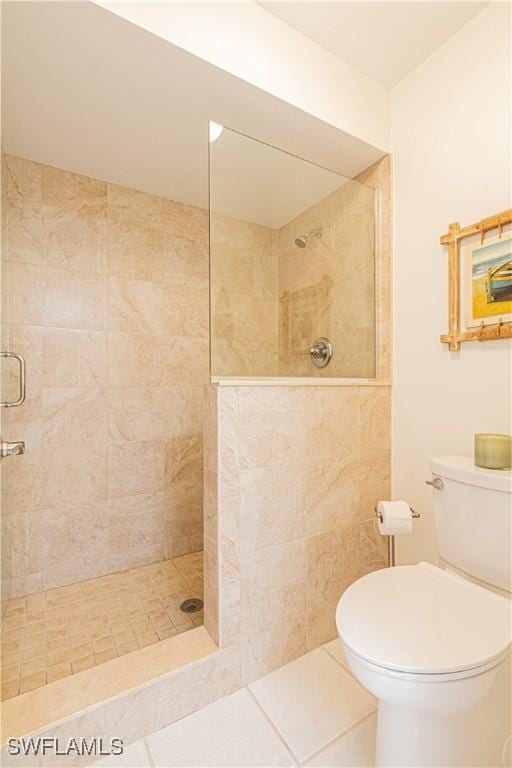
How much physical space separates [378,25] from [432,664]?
2123 millimetres

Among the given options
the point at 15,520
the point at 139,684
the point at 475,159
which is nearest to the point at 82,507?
the point at 15,520

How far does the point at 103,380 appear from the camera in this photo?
203cm

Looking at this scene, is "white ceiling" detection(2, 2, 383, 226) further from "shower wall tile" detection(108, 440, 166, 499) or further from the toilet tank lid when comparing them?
"shower wall tile" detection(108, 440, 166, 499)

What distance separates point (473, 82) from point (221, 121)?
39.3 inches

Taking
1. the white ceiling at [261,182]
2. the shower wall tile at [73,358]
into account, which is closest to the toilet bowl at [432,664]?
the white ceiling at [261,182]

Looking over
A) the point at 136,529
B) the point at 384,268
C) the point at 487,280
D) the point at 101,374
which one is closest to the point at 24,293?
the point at 101,374

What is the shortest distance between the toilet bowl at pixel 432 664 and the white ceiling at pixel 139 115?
58.8 inches

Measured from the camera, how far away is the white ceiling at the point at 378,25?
4.52ft

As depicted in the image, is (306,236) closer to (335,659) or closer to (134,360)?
(134,360)

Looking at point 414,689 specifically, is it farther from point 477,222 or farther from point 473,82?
point 473,82

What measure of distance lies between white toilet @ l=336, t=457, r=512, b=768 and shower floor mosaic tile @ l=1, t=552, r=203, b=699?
2.91ft

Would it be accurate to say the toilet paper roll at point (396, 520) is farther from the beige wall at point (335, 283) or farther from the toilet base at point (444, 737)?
the beige wall at point (335, 283)

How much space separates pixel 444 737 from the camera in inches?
37.5

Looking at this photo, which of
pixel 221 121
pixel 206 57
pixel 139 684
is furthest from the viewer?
pixel 221 121
